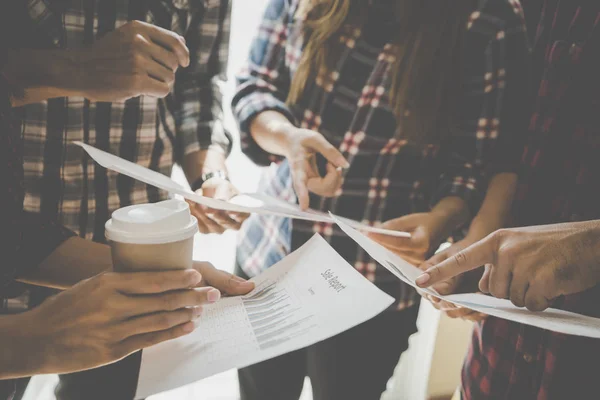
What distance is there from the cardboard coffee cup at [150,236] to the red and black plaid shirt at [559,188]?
624mm

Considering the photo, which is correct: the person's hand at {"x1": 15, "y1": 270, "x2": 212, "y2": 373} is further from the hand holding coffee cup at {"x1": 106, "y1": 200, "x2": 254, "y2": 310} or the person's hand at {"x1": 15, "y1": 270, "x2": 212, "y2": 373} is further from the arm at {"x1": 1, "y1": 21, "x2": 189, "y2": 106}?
the arm at {"x1": 1, "y1": 21, "x2": 189, "y2": 106}

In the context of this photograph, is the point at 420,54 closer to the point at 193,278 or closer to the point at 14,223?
Answer: the point at 193,278

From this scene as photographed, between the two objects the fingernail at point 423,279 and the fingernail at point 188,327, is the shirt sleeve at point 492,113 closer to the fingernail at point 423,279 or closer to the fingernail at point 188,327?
the fingernail at point 423,279

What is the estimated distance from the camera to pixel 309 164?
0.94 m

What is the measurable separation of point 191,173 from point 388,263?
0.66 metres

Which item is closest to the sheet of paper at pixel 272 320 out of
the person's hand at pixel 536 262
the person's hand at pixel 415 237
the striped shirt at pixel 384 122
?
the person's hand at pixel 536 262

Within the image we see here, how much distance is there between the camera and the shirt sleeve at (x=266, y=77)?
1076 millimetres

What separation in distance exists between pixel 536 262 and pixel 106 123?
0.86 meters

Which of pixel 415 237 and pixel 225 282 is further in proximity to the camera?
pixel 415 237

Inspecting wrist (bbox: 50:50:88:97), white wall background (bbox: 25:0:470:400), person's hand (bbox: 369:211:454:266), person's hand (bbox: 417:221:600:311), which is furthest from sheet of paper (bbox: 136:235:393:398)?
white wall background (bbox: 25:0:470:400)

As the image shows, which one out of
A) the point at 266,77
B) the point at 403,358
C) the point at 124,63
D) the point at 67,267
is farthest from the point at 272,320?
the point at 403,358

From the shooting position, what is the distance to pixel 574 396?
70 centimetres

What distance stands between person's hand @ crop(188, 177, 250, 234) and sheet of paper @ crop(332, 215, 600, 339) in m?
0.40

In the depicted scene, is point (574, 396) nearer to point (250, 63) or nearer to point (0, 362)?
point (0, 362)
